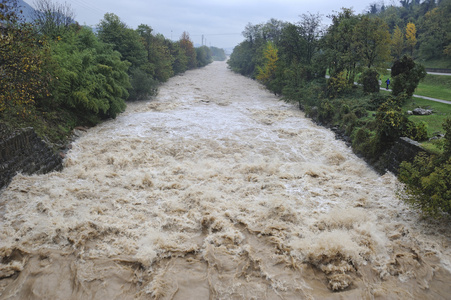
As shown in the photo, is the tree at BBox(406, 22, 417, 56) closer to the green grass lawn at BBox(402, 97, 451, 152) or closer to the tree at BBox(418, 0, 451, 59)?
the tree at BBox(418, 0, 451, 59)

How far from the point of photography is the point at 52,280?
532 centimetres

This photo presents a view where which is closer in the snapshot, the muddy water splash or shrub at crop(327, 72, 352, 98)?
the muddy water splash

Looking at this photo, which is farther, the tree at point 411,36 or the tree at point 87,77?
the tree at point 411,36

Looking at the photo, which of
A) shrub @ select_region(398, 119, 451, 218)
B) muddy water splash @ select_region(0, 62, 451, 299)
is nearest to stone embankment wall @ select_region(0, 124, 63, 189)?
muddy water splash @ select_region(0, 62, 451, 299)

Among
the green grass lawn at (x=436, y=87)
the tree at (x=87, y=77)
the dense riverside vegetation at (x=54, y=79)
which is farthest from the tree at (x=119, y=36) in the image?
the green grass lawn at (x=436, y=87)

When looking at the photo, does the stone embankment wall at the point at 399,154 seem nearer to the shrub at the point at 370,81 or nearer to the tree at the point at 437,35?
A: the shrub at the point at 370,81

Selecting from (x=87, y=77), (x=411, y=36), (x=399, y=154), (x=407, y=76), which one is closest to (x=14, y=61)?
(x=87, y=77)

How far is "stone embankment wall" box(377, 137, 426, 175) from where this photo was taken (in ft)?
28.4

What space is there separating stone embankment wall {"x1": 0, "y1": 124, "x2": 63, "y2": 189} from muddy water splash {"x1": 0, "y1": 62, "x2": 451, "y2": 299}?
1.18 feet

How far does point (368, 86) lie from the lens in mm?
19172

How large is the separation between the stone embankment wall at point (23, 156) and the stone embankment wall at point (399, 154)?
1178cm

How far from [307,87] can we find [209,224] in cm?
1940

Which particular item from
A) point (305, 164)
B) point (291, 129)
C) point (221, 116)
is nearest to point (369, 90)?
point (291, 129)

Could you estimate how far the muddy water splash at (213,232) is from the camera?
17.4ft
